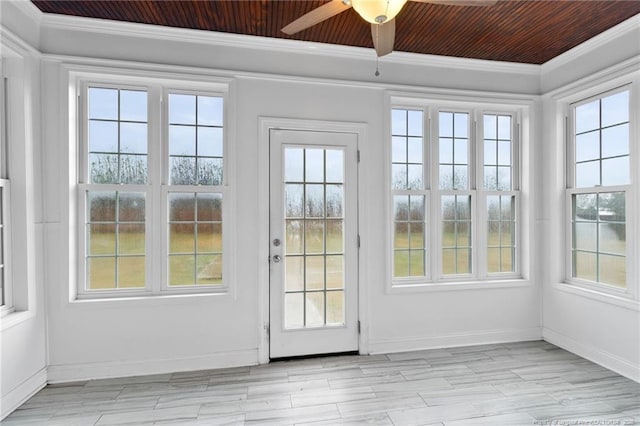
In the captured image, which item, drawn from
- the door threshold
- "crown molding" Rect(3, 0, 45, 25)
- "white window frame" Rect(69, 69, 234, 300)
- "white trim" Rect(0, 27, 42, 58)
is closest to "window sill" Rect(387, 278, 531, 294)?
the door threshold

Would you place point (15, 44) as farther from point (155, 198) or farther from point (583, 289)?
point (583, 289)

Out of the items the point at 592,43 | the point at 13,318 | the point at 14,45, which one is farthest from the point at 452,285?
the point at 14,45

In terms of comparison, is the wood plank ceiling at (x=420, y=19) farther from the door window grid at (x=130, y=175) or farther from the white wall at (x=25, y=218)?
the door window grid at (x=130, y=175)

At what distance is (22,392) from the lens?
97.3 inches

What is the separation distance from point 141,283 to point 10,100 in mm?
1670

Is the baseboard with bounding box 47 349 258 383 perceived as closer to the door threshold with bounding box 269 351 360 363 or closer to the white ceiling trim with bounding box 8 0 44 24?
the door threshold with bounding box 269 351 360 363

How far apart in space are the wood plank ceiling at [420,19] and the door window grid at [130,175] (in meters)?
0.60

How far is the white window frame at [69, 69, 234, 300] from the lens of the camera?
2904 millimetres

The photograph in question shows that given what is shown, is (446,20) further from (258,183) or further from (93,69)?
(93,69)

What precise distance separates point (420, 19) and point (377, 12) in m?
1.25

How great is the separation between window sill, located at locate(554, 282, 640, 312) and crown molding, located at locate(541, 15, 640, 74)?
2.17 m

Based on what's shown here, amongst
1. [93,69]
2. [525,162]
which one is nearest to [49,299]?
[93,69]

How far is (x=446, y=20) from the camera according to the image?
2.77 meters

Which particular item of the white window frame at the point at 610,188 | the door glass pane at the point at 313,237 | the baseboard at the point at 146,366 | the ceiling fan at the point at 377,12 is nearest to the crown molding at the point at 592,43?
the white window frame at the point at 610,188
